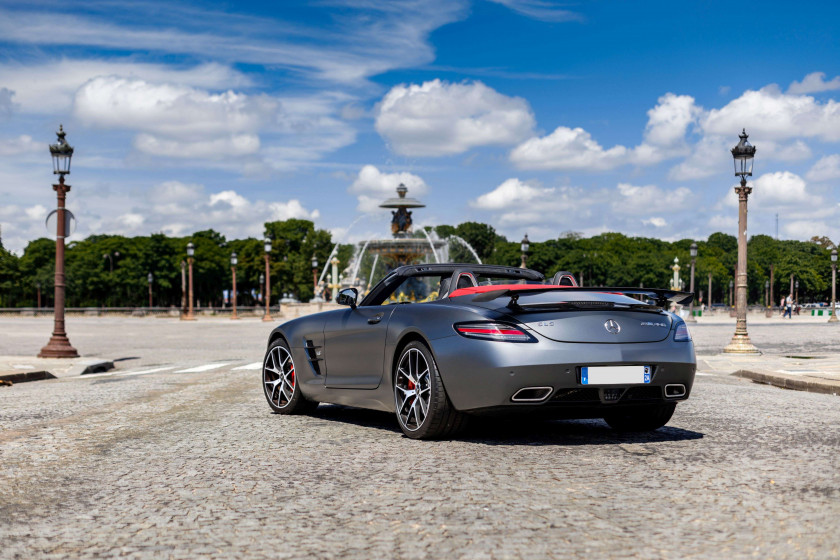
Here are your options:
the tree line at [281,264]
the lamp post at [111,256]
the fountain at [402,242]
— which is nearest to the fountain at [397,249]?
the fountain at [402,242]

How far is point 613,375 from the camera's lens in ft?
21.6

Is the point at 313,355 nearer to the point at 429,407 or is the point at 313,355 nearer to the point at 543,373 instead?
the point at 429,407

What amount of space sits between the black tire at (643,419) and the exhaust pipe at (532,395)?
1.36 metres

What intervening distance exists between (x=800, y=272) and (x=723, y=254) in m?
15.3

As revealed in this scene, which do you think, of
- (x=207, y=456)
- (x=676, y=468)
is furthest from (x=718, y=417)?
(x=207, y=456)

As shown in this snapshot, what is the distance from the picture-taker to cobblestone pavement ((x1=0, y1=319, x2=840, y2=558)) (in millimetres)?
4023

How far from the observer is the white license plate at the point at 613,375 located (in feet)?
21.4

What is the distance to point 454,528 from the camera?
424 cm

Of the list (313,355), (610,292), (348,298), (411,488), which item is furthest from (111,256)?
(411,488)

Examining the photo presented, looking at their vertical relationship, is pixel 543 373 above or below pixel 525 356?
below

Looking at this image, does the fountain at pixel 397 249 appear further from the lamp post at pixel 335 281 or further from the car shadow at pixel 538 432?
the car shadow at pixel 538 432

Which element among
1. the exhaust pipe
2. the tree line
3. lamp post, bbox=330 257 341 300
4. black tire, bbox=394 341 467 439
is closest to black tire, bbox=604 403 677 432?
the exhaust pipe

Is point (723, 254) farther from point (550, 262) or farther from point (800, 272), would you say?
point (550, 262)

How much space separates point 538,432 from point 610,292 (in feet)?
4.18
